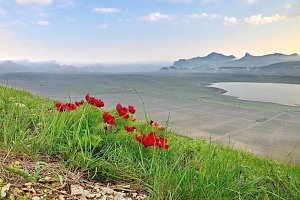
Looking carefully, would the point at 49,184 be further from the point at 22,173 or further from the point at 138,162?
the point at 138,162

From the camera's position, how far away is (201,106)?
2311 cm

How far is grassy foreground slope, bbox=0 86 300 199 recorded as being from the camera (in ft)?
9.41

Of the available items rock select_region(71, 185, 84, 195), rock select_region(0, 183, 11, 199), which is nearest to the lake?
rock select_region(71, 185, 84, 195)

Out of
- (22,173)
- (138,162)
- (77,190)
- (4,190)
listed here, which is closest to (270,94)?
(138,162)

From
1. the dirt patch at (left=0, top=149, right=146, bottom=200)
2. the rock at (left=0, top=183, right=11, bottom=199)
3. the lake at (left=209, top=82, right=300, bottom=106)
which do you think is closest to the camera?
the rock at (left=0, top=183, right=11, bottom=199)

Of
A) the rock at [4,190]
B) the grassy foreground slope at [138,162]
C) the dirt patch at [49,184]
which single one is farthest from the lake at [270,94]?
the rock at [4,190]

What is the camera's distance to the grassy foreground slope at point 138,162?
2.87m

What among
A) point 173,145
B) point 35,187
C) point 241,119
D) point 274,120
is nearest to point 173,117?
point 241,119

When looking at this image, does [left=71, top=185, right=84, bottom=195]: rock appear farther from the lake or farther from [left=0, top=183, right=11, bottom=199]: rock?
the lake

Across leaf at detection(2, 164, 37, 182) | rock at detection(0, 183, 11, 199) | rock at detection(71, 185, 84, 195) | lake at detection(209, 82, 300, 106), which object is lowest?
lake at detection(209, 82, 300, 106)

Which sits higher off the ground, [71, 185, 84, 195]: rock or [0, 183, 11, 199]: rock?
[0, 183, 11, 199]: rock

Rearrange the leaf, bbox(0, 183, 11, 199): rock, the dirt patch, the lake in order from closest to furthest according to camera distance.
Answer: bbox(0, 183, 11, 199): rock
the dirt patch
the leaf
the lake

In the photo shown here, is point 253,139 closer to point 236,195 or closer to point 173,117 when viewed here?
point 173,117

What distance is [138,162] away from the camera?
3480 mm
